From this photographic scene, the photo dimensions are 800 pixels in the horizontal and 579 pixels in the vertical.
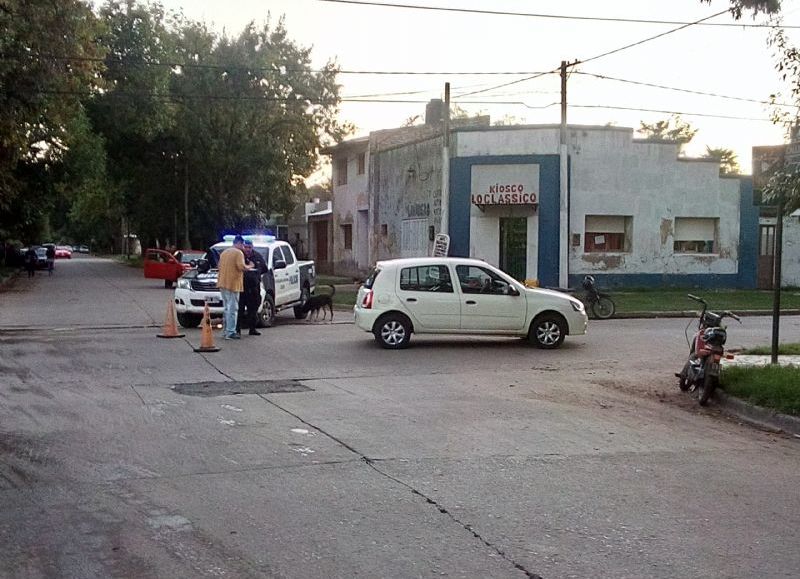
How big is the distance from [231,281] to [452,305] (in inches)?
158

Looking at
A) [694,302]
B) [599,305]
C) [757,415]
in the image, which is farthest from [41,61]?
[694,302]

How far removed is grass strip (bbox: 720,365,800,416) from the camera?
9.80 meters

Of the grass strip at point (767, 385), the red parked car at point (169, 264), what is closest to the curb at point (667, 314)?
the grass strip at point (767, 385)

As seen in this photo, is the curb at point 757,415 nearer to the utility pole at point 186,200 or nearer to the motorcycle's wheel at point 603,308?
the motorcycle's wheel at point 603,308

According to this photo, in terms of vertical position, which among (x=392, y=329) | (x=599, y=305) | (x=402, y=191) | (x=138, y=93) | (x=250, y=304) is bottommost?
(x=392, y=329)

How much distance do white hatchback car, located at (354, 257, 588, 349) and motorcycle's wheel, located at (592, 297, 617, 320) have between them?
21.8 feet

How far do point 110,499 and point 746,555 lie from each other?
4.17 meters

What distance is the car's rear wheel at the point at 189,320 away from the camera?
19109mm

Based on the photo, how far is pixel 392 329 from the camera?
15367 millimetres

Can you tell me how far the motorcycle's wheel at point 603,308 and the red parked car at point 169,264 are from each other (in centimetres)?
1854

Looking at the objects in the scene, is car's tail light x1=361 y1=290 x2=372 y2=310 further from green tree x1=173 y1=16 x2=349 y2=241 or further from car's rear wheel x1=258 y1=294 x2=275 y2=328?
green tree x1=173 y1=16 x2=349 y2=241

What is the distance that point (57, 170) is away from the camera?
4253 cm

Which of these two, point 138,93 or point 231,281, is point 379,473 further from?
point 138,93

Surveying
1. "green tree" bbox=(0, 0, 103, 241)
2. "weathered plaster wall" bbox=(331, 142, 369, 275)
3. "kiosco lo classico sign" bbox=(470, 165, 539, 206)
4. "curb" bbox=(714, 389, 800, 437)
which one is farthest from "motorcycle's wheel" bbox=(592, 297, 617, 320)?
"weathered plaster wall" bbox=(331, 142, 369, 275)
